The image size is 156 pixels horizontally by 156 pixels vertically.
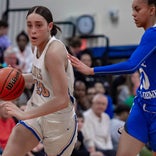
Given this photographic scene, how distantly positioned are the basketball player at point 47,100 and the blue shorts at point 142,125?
0.54 meters

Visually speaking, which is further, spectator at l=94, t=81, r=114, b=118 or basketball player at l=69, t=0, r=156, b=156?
spectator at l=94, t=81, r=114, b=118

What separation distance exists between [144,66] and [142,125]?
17.6 inches

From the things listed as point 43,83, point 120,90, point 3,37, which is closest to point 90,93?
point 120,90

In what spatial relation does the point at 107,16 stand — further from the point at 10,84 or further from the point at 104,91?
the point at 10,84

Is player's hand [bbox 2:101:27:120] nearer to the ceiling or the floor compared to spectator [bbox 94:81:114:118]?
nearer to the ceiling

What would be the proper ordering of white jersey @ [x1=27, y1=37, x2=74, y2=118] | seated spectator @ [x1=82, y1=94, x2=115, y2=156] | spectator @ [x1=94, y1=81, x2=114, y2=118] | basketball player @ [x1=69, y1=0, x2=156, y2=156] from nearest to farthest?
1. basketball player @ [x1=69, y1=0, x2=156, y2=156]
2. white jersey @ [x1=27, y1=37, x2=74, y2=118]
3. seated spectator @ [x1=82, y1=94, x2=115, y2=156]
4. spectator @ [x1=94, y1=81, x2=114, y2=118]

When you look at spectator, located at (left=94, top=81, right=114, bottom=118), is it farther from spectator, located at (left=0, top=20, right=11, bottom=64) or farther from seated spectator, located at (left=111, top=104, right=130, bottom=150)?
spectator, located at (left=0, top=20, right=11, bottom=64)

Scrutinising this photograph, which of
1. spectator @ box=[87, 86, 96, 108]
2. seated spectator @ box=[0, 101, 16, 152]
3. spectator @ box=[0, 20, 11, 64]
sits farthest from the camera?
spectator @ box=[0, 20, 11, 64]

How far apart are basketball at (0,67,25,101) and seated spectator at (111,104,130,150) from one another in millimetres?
3612

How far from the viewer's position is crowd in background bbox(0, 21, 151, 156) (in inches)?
304

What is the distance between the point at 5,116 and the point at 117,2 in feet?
19.8

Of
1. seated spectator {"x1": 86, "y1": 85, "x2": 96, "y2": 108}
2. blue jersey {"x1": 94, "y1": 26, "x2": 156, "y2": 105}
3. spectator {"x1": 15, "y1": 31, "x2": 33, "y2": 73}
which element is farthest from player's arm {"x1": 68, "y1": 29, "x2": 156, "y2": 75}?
spectator {"x1": 15, "y1": 31, "x2": 33, "y2": 73}

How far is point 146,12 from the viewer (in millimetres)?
4562

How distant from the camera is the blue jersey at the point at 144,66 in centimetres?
437
